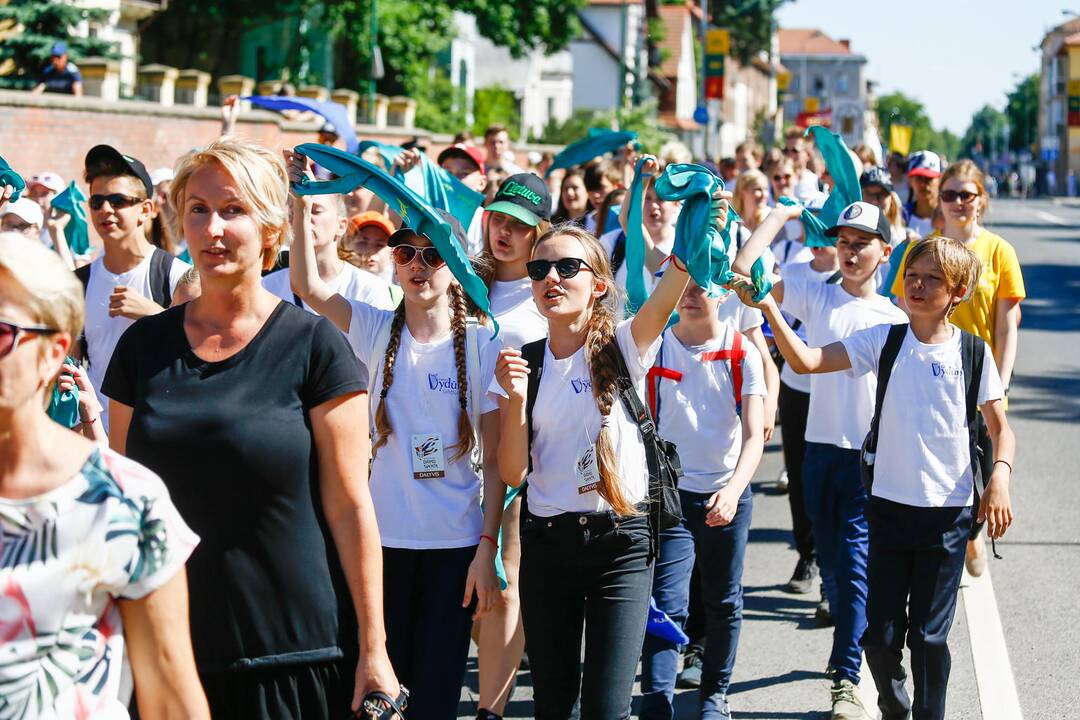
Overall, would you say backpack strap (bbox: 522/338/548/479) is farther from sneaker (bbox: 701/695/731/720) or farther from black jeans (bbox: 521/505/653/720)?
sneaker (bbox: 701/695/731/720)

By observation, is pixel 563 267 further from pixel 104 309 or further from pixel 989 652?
pixel 989 652

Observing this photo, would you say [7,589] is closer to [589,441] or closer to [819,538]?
[589,441]

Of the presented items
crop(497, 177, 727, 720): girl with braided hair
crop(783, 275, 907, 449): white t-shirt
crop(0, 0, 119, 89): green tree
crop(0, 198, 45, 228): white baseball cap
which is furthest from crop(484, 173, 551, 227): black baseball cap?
crop(0, 0, 119, 89): green tree

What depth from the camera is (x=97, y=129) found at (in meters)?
20.1

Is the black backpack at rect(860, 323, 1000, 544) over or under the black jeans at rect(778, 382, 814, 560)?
over

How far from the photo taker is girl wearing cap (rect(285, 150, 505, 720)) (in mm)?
4426

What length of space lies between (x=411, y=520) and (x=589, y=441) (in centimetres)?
60

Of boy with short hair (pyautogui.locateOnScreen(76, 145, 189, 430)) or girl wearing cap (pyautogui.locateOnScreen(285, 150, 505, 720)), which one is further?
boy with short hair (pyautogui.locateOnScreen(76, 145, 189, 430))

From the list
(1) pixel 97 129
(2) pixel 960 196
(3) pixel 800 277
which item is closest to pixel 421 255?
(3) pixel 800 277

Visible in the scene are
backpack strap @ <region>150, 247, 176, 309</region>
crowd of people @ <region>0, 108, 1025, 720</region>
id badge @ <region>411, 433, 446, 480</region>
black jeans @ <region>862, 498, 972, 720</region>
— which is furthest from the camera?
backpack strap @ <region>150, 247, 176, 309</region>

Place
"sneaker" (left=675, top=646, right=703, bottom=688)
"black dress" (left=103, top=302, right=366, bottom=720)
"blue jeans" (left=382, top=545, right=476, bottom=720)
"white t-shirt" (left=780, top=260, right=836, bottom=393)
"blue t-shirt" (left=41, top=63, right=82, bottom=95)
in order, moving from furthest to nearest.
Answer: "blue t-shirt" (left=41, top=63, right=82, bottom=95) < "white t-shirt" (left=780, top=260, right=836, bottom=393) < "sneaker" (left=675, top=646, right=703, bottom=688) < "blue jeans" (left=382, top=545, right=476, bottom=720) < "black dress" (left=103, top=302, right=366, bottom=720)

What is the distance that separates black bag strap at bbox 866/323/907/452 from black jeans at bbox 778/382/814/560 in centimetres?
227

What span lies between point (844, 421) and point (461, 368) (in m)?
2.33

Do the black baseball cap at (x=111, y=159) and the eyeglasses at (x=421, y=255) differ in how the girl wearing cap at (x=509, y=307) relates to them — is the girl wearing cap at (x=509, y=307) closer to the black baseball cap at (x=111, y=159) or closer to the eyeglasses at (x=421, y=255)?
the eyeglasses at (x=421, y=255)
